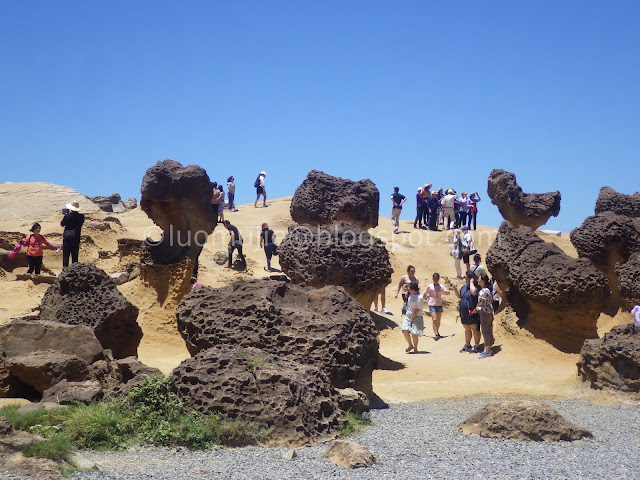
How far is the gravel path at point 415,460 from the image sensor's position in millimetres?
4656

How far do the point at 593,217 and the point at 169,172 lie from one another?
26.5ft

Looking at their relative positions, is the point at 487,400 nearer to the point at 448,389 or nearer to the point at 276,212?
the point at 448,389

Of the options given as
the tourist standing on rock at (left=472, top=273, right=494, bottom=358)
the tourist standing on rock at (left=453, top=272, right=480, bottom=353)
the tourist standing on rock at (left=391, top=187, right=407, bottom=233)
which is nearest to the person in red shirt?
the tourist standing on rock at (left=453, top=272, right=480, bottom=353)

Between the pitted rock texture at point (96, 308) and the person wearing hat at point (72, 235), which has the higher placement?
the person wearing hat at point (72, 235)

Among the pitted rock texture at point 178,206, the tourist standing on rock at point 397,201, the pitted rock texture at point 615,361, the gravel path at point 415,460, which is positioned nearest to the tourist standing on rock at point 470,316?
the pitted rock texture at point 615,361

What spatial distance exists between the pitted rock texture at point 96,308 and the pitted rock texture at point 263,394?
314 centimetres

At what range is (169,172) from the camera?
12.5 metres

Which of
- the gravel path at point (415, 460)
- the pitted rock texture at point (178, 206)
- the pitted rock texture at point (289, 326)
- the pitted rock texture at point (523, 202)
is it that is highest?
the pitted rock texture at point (523, 202)

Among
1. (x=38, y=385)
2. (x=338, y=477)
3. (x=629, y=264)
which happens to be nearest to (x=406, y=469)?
(x=338, y=477)

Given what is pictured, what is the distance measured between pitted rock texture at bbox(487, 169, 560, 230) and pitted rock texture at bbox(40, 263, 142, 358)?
1411 centimetres

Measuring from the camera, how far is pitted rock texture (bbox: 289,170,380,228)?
1766 cm

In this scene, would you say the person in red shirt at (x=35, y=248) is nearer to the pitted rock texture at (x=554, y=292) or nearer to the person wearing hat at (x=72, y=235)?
the person wearing hat at (x=72, y=235)

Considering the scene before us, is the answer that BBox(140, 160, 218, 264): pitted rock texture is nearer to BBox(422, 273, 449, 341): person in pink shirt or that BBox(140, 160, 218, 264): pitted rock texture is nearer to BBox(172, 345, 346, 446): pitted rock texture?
BBox(422, 273, 449, 341): person in pink shirt

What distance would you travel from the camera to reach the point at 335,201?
17.8m
